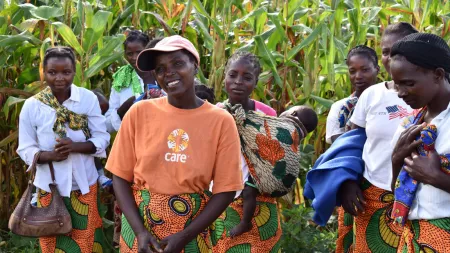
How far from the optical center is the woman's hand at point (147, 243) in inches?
129

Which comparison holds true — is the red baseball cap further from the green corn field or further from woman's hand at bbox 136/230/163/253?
the green corn field

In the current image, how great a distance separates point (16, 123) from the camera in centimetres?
628

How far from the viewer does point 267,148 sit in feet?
15.1

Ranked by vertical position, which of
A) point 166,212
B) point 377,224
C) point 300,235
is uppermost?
point 166,212

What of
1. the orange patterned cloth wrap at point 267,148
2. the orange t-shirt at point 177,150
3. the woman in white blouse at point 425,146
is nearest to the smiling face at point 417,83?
the woman in white blouse at point 425,146

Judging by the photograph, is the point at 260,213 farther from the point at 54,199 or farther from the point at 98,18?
the point at 98,18

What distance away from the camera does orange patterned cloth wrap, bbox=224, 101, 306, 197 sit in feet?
15.0

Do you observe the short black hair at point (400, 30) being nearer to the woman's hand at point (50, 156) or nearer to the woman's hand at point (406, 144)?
the woman's hand at point (406, 144)

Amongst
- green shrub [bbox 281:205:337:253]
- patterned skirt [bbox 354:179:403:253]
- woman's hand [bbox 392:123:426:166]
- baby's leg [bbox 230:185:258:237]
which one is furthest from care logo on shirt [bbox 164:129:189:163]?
green shrub [bbox 281:205:337:253]

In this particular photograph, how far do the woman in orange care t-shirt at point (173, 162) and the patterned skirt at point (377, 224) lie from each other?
120 cm

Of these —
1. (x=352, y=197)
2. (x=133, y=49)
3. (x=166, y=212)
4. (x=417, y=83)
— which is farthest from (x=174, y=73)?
(x=133, y=49)

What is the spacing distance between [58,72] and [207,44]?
1699 mm

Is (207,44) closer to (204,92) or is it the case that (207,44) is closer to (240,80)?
(204,92)

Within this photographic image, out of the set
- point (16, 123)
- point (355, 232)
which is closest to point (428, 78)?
point (355, 232)
